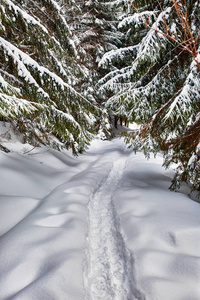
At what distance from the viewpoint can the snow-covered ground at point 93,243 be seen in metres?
2.10

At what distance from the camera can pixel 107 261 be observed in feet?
9.04

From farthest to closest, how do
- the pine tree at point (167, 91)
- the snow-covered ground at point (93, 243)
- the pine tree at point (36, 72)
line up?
the pine tree at point (167, 91)
the pine tree at point (36, 72)
the snow-covered ground at point (93, 243)

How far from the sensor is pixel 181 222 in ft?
10.2

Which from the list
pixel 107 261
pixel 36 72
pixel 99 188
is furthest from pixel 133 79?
pixel 107 261

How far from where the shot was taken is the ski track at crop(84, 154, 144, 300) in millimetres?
2233

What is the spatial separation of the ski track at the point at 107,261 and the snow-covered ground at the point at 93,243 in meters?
0.01

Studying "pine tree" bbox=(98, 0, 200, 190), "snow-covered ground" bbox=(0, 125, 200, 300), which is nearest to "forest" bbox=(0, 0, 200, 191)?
"pine tree" bbox=(98, 0, 200, 190)

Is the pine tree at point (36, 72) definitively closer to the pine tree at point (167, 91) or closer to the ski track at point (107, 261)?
the pine tree at point (167, 91)

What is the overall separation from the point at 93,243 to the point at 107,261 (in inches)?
19.0

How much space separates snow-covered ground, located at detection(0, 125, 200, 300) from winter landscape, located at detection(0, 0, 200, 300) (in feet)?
0.05

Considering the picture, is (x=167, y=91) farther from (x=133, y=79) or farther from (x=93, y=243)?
(x=93, y=243)

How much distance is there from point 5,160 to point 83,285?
4.23m

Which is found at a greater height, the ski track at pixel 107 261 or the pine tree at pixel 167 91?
the pine tree at pixel 167 91

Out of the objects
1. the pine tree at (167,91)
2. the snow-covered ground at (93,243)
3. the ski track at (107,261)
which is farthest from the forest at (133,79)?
the ski track at (107,261)
